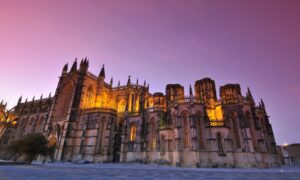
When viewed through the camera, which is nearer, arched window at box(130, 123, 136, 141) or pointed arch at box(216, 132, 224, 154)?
pointed arch at box(216, 132, 224, 154)

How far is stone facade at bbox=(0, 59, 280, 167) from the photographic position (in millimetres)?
27266

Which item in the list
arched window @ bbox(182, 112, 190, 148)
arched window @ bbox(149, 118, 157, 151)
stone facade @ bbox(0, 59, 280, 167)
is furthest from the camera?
arched window @ bbox(149, 118, 157, 151)

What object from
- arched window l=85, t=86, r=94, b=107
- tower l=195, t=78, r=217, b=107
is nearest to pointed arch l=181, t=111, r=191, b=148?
tower l=195, t=78, r=217, b=107

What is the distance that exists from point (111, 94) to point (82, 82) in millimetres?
9070

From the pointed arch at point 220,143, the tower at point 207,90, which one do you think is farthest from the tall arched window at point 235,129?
the tower at point 207,90

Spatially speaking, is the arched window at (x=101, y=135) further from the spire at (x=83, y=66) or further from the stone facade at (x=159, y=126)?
the spire at (x=83, y=66)

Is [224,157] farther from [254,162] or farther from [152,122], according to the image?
[152,122]

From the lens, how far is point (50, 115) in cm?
4231

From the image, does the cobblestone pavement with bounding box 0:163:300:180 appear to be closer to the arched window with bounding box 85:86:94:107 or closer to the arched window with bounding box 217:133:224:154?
the arched window with bounding box 217:133:224:154

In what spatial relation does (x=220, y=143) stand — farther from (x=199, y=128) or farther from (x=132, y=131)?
(x=132, y=131)

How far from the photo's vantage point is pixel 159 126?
32.9 m

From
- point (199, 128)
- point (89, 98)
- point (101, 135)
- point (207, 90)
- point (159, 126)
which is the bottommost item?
point (101, 135)

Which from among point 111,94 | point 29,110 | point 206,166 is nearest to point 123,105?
point 111,94

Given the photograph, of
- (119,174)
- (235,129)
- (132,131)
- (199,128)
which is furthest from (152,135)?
(119,174)
